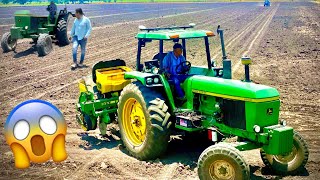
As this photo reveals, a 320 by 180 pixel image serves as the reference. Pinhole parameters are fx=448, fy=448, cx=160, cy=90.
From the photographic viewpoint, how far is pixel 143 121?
6.81 meters

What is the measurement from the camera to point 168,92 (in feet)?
21.3

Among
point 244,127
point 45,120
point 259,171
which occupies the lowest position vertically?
point 259,171

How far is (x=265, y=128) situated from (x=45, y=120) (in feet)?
9.48

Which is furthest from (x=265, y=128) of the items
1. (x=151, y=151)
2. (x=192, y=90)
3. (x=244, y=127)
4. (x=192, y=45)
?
(x=192, y=45)

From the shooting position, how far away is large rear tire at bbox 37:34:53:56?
16.7 metres

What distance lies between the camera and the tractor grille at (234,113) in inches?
228

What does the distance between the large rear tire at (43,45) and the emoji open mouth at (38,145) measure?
13131 mm

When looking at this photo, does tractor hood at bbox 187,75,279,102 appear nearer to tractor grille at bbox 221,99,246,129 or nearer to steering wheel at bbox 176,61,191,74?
tractor grille at bbox 221,99,246,129

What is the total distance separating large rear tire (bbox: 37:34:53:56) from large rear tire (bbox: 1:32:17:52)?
160cm

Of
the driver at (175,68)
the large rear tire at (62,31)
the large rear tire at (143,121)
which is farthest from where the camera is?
the large rear tire at (62,31)

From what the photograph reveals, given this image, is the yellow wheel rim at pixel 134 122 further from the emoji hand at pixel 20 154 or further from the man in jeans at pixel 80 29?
the man in jeans at pixel 80 29

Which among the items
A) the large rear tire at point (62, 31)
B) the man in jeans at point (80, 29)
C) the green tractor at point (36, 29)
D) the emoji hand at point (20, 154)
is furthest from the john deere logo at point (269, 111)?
the large rear tire at point (62, 31)

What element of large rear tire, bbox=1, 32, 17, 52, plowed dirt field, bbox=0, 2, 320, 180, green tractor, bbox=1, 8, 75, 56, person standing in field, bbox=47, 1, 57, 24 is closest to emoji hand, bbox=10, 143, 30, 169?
plowed dirt field, bbox=0, 2, 320, 180

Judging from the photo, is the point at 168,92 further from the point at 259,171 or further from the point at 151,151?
the point at 259,171
